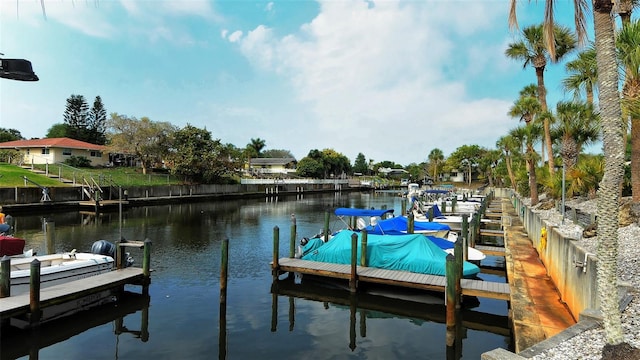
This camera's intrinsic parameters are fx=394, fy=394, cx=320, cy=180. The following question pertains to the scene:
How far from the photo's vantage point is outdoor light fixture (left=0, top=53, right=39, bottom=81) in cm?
680

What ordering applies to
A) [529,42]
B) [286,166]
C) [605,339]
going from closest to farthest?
[605,339] < [529,42] < [286,166]

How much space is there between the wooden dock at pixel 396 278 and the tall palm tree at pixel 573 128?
19.7 metres

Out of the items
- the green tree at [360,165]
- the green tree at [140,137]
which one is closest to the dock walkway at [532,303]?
the green tree at [140,137]

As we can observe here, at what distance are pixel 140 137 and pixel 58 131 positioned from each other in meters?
46.7

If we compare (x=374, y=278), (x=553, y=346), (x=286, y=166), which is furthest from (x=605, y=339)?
(x=286, y=166)

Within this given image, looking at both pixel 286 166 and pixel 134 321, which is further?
pixel 286 166

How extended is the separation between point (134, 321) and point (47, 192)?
37.0 metres

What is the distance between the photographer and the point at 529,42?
33.4m

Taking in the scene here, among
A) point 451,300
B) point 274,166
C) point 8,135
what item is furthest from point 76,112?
point 451,300

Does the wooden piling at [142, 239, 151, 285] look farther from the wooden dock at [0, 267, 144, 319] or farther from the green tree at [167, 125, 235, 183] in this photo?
the green tree at [167, 125, 235, 183]

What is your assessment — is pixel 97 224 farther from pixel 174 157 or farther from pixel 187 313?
pixel 174 157

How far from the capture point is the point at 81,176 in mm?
52250

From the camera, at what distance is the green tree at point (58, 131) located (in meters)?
93.9

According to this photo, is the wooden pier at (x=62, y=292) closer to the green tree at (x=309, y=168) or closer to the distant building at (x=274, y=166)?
the green tree at (x=309, y=168)
